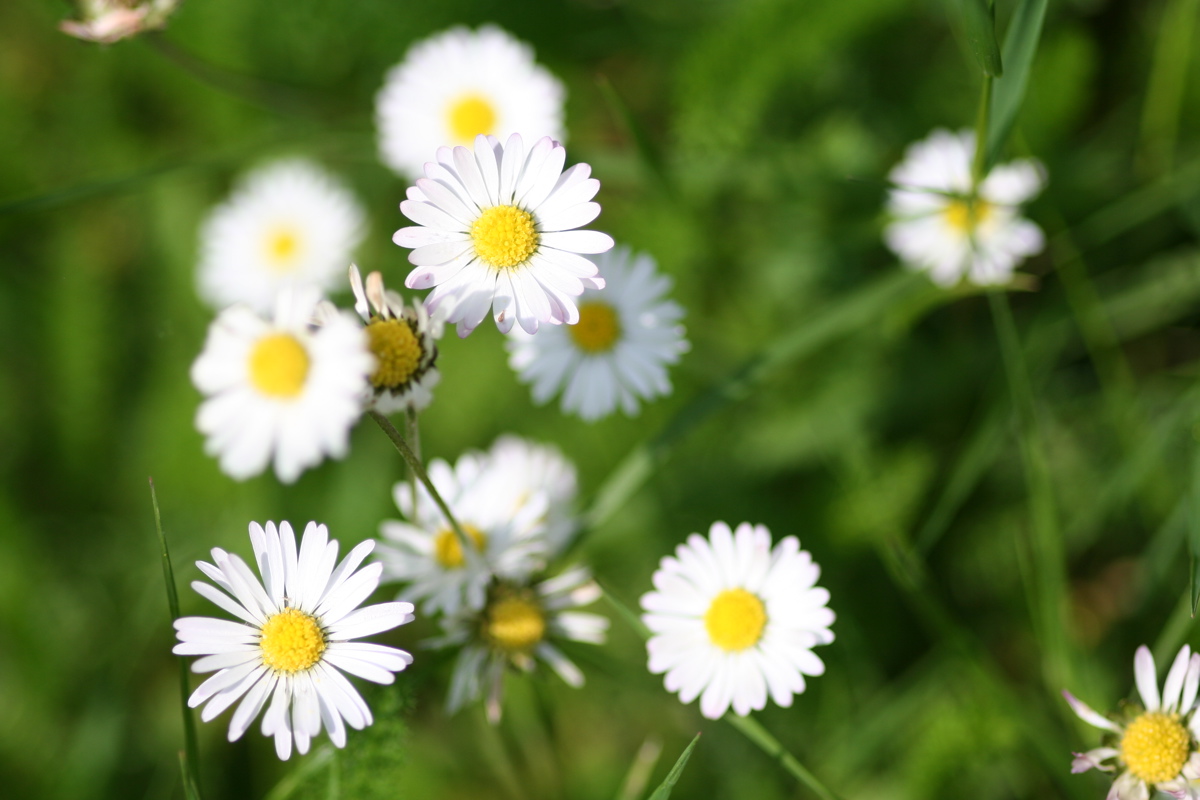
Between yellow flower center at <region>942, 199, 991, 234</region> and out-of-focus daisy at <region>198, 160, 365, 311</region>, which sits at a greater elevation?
out-of-focus daisy at <region>198, 160, 365, 311</region>

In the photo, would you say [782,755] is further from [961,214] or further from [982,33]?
[961,214]

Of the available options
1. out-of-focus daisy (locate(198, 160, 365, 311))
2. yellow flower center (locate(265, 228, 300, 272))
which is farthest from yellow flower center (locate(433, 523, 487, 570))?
yellow flower center (locate(265, 228, 300, 272))

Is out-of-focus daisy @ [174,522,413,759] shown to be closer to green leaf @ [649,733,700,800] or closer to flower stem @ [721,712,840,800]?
green leaf @ [649,733,700,800]

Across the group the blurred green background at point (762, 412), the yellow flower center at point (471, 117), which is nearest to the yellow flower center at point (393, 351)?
the blurred green background at point (762, 412)

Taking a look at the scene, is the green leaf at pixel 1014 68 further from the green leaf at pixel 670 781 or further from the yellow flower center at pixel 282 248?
the yellow flower center at pixel 282 248

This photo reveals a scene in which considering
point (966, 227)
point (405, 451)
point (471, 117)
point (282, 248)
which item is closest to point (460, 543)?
point (405, 451)

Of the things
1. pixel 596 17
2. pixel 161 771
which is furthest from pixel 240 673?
pixel 596 17
